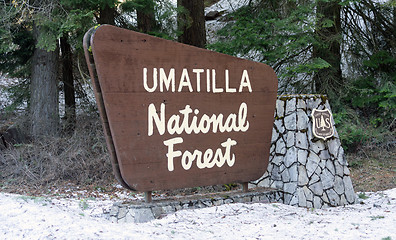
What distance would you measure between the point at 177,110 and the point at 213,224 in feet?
4.53

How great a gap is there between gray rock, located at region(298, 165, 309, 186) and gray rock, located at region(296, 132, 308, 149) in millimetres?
293

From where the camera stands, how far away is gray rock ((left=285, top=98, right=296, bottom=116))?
6.01 m

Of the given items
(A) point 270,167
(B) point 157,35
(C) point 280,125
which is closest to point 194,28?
(B) point 157,35

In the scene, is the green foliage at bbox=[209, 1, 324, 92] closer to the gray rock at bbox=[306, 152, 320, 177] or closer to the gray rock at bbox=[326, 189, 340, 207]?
the gray rock at bbox=[306, 152, 320, 177]

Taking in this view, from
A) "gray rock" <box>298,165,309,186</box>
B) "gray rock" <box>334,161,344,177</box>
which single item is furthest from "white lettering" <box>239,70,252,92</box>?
"gray rock" <box>334,161,344,177</box>

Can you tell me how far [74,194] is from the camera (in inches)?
285

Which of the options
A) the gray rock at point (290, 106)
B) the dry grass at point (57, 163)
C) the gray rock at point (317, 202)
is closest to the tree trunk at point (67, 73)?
the dry grass at point (57, 163)

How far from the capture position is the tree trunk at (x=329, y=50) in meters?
9.72

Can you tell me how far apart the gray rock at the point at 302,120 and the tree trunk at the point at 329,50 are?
407cm

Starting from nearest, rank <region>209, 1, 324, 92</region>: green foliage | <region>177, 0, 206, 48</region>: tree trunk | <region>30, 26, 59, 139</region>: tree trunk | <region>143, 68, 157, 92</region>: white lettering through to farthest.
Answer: <region>143, 68, 157, 92</region>: white lettering, <region>209, 1, 324, 92</region>: green foliage, <region>30, 26, 59, 139</region>: tree trunk, <region>177, 0, 206, 48</region>: tree trunk

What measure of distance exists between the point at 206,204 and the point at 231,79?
162cm

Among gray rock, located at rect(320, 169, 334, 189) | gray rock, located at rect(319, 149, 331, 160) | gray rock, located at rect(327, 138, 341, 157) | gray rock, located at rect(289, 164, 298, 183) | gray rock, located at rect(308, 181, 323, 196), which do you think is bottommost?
gray rock, located at rect(308, 181, 323, 196)

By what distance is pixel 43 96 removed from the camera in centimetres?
915

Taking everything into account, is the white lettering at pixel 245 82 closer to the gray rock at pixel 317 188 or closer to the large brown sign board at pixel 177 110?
the large brown sign board at pixel 177 110
